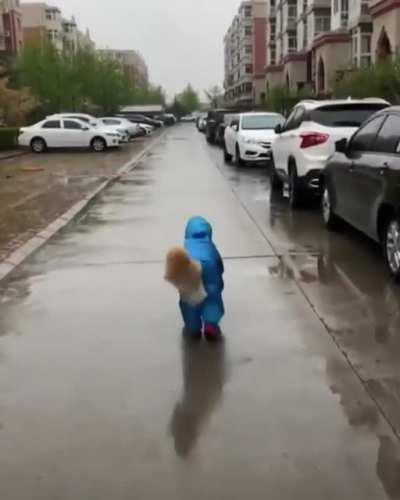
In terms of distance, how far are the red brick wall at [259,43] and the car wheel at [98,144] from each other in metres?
83.4

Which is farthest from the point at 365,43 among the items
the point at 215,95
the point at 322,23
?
the point at 215,95

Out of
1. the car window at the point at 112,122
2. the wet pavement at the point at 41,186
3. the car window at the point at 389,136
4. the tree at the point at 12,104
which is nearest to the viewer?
the car window at the point at 389,136

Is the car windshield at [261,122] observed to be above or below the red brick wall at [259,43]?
below

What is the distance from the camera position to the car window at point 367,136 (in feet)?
25.2

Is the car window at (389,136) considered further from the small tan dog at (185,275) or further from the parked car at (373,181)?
the small tan dog at (185,275)

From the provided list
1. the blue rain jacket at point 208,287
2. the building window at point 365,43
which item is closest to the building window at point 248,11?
the building window at point 365,43

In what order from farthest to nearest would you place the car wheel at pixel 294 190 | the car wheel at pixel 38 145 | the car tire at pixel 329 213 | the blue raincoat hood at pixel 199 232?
1. the car wheel at pixel 38 145
2. the car wheel at pixel 294 190
3. the car tire at pixel 329 213
4. the blue raincoat hood at pixel 199 232

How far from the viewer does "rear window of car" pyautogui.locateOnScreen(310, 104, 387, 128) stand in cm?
1098

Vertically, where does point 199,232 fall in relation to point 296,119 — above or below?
below

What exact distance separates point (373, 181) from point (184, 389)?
12.5ft

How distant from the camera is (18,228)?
1025 centimetres

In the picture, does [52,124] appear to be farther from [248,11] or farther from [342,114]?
[248,11]

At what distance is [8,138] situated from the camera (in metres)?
32.7

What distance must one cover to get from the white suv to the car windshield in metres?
8.59
